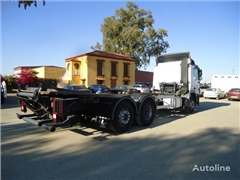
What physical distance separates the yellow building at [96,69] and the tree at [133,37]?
654 cm

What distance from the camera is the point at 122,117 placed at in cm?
631

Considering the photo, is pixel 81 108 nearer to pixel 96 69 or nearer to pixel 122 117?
pixel 122 117

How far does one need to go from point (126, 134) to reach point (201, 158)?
8.05 ft

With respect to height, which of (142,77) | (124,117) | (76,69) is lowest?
(124,117)

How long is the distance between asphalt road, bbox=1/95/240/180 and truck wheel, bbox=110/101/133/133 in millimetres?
228

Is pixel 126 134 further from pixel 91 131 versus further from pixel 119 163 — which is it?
pixel 119 163

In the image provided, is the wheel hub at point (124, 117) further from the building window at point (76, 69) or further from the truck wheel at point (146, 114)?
the building window at point (76, 69)

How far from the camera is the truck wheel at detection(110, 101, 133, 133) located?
607 cm

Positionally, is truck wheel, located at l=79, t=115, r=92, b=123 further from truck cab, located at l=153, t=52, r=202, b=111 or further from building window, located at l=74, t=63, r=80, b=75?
building window, located at l=74, t=63, r=80, b=75

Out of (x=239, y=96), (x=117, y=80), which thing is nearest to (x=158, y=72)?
(x=239, y=96)

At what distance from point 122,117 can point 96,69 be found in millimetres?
26033

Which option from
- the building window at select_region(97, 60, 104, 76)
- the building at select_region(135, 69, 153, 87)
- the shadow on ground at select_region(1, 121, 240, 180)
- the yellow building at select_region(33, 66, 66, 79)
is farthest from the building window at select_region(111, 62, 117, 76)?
the shadow on ground at select_region(1, 121, 240, 180)

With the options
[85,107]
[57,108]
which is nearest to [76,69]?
[85,107]

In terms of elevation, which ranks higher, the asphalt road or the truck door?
the truck door
